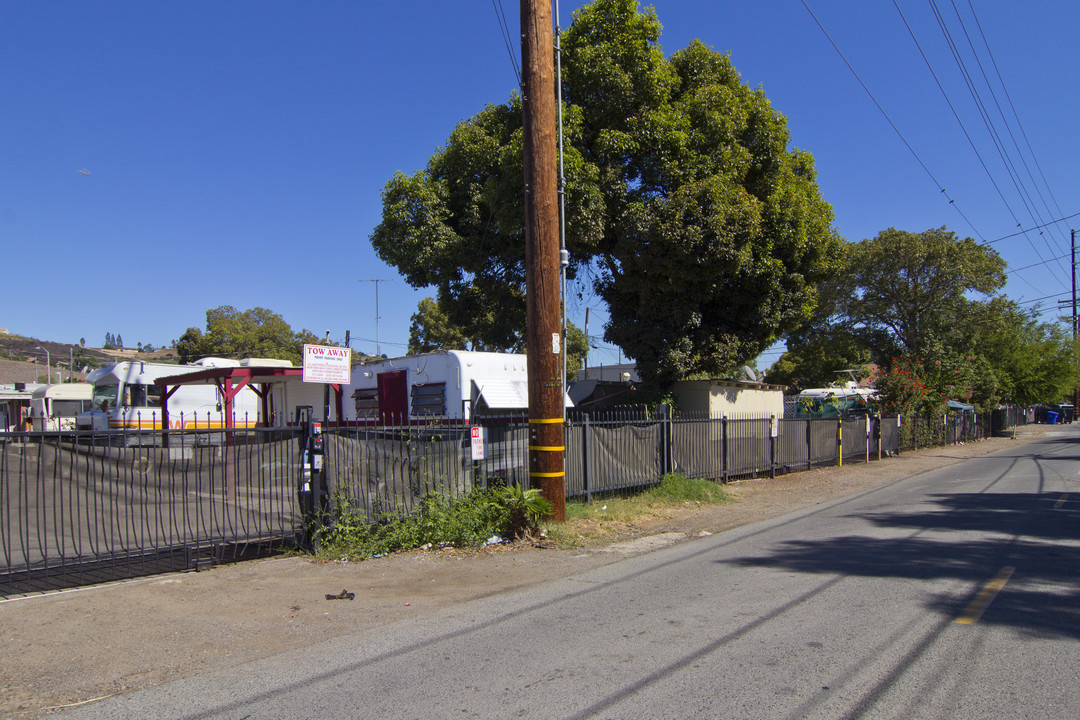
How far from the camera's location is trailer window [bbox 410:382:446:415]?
46.5 feet

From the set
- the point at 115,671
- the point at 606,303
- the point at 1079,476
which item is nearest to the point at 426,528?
the point at 115,671

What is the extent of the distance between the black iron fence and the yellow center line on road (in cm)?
622

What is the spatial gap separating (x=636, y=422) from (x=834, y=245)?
456 inches

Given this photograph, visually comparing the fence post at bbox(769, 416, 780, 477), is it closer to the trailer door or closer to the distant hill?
the trailer door

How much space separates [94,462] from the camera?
23.8ft

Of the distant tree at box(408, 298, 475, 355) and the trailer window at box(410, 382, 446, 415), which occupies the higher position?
the distant tree at box(408, 298, 475, 355)

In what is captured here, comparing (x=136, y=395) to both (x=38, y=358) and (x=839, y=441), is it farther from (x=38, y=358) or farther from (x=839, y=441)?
(x=38, y=358)

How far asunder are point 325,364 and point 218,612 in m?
4.04

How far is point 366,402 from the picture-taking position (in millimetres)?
16578

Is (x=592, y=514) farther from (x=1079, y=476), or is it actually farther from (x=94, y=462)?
(x=1079, y=476)

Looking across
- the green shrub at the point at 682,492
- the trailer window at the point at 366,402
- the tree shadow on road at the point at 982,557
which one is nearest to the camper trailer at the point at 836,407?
the green shrub at the point at 682,492

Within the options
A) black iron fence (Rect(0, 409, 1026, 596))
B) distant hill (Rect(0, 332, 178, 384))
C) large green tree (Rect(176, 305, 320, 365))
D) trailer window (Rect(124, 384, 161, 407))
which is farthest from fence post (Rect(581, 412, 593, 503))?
distant hill (Rect(0, 332, 178, 384))

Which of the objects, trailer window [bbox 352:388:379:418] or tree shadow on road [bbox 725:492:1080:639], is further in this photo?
trailer window [bbox 352:388:379:418]

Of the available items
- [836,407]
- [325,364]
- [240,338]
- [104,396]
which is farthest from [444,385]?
[240,338]
